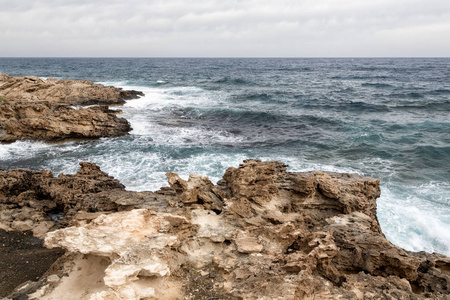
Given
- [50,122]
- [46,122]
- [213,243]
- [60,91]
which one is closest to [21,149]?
[46,122]

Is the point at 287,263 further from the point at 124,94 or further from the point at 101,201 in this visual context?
the point at 124,94

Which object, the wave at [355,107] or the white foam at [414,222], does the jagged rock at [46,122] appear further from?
the wave at [355,107]

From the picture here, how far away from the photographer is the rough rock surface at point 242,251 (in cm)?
543

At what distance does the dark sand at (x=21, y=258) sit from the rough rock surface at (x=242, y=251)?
1450 mm

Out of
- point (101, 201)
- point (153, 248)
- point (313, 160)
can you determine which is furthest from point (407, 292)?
point (313, 160)

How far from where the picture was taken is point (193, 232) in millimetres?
7148

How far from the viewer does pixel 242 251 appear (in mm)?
6344

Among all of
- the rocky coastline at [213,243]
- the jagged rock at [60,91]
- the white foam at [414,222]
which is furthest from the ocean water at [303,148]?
the rocky coastline at [213,243]

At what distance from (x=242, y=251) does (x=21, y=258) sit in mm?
6772

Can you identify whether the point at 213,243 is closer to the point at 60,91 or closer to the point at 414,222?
the point at 414,222

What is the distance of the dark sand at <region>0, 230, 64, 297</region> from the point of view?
7391 mm

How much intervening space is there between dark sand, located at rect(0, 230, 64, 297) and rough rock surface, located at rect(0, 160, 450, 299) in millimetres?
1450

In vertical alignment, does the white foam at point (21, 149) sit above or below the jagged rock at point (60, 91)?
below

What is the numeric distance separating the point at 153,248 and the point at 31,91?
1181 inches
